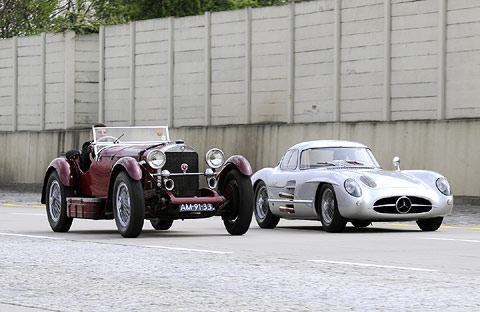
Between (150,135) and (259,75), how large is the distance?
12.3m

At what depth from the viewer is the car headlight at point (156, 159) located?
16391 millimetres

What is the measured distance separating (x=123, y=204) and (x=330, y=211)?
10.4 ft

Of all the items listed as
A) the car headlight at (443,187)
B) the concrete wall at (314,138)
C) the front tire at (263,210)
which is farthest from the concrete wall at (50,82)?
the car headlight at (443,187)

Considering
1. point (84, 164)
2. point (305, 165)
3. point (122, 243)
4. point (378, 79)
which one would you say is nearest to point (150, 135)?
point (84, 164)

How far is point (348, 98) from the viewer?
27750 mm

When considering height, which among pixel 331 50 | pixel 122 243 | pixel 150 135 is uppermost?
pixel 331 50

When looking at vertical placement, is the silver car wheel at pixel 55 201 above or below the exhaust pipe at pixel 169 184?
below

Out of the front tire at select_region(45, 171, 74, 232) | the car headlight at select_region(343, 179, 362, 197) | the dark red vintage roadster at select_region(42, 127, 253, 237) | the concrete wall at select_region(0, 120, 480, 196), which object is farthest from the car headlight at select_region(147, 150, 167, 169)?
the concrete wall at select_region(0, 120, 480, 196)

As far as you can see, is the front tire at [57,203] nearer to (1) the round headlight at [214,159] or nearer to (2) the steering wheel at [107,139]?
(2) the steering wheel at [107,139]

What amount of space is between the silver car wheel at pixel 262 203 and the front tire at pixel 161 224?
5.37 feet

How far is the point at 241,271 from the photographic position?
11.3m

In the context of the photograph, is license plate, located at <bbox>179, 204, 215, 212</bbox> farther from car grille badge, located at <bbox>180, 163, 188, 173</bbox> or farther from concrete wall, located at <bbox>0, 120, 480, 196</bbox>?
concrete wall, located at <bbox>0, 120, 480, 196</bbox>

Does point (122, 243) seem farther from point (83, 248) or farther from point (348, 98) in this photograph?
point (348, 98)

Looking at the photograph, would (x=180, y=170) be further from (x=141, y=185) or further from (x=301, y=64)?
(x=301, y=64)
